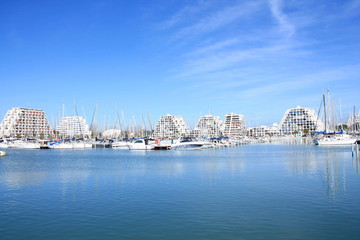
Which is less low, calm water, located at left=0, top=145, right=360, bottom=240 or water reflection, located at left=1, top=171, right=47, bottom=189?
water reflection, located at left=1, top=171, right=47, bottom=189

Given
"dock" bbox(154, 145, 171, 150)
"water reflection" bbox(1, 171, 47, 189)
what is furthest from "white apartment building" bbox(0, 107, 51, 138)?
"water reflection" bbox(1, 171, 47, 189)

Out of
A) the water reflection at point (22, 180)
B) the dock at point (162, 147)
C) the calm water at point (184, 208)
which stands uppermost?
the dock at point (162, 147)

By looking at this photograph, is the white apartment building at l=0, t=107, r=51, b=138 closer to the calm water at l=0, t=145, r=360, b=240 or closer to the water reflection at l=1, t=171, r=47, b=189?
the water reflection at l=1, t=171, r=47, b=189

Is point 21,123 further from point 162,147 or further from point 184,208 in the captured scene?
point 184,208

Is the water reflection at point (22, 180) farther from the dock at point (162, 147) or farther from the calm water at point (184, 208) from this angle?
the dock at point (162, 147)

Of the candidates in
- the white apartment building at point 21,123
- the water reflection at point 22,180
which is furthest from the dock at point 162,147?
the white apartment building at point 21,123

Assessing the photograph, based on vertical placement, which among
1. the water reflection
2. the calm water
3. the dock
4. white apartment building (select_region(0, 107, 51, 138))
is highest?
white apartment building (select_region(0, 107, 51, 138))

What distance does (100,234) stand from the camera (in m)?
13.4

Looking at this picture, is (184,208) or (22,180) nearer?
(184,208)

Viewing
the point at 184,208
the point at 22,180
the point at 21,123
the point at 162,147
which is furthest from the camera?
the point at 21,123

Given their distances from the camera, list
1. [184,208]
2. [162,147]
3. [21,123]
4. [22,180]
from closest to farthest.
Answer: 1. [184,208]
2. [22,180]
3. [162,147]
4. [21,123]

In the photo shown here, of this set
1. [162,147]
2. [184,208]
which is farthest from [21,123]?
[184,208]

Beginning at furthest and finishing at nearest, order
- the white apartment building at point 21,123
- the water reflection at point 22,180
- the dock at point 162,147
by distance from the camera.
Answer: the white apartment building at point 21,123 < the dock at point 162,147 < the water reflection at point 22,180

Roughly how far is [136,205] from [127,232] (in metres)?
4.89
